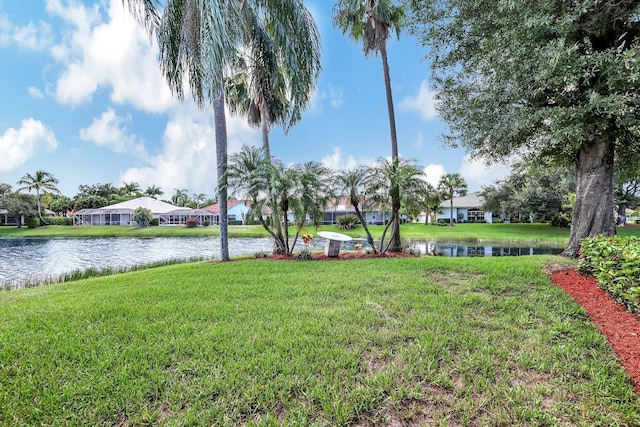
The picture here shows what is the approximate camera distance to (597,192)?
705 centimetres

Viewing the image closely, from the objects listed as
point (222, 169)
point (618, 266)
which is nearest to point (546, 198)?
point (618, 266)

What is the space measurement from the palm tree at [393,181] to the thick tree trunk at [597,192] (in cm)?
426

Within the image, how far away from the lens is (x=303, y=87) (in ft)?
25.4

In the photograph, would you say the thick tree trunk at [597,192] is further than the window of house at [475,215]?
No

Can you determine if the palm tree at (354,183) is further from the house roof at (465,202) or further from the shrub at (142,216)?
the shrub at (142,216)

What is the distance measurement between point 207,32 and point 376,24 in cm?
854

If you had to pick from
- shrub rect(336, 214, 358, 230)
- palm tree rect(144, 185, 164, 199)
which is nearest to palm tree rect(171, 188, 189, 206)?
palm tree rect(144, 185, 164, 199)

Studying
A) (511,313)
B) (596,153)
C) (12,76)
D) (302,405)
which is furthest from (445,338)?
(12,76)

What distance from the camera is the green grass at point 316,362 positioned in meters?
2.24

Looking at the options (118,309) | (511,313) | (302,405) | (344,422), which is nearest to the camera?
(344,422)

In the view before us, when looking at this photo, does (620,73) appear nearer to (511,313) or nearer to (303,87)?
(511,313)

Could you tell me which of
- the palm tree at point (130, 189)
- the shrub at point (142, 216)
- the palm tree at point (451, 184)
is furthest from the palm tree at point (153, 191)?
the palm tree at point (451, 184)

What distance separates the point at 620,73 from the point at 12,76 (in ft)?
61.9

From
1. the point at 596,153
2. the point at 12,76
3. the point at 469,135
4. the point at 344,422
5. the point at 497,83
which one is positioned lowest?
the point at 344,422
